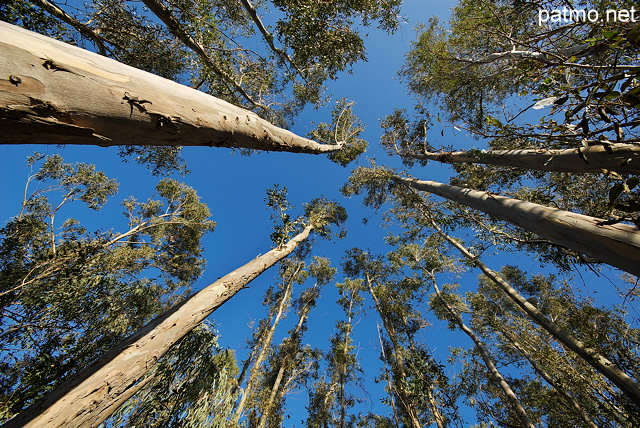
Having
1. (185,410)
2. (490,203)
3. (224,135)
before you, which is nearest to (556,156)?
(490,203)

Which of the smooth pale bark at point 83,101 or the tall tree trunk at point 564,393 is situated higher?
the smooth pale bark at point 83,101

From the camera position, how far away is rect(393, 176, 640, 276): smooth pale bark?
1.69 m

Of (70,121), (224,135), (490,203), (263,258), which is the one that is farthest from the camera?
(263,258)

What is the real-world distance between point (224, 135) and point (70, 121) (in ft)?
3.06

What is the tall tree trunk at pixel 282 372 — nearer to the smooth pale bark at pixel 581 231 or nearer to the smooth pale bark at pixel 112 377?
the smooth pale bark at pixel 112 377

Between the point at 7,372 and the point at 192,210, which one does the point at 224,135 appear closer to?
the point at 7,372

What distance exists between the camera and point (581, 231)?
1.95 meters

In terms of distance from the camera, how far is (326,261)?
16.5 m

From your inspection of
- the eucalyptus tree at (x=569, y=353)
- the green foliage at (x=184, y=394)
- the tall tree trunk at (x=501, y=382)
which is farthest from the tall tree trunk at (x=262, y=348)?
the eucalyptus tree at (x=569, y=353)

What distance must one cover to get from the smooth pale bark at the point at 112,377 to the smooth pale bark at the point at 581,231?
12.5 feet

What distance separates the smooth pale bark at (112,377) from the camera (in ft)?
5.53

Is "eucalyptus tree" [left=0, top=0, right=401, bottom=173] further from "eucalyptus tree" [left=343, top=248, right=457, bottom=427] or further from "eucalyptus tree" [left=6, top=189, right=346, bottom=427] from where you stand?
"eucalyptus tree" [left=343, top=248, right=457, bottom=427]

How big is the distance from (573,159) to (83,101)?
4258 millimetres

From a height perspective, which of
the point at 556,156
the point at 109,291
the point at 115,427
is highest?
A: the point at 556,156
